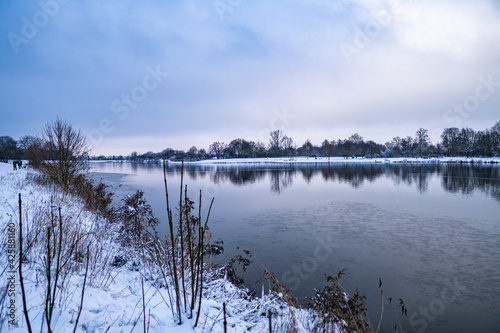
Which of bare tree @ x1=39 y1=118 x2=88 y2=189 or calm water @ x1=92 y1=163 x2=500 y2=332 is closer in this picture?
calm water @ x1=92 y1=163 x2=500 y2=332

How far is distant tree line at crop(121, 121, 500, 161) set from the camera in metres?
84.3

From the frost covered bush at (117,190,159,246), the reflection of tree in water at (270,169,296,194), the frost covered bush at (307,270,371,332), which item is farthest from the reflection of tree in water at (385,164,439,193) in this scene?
the frost covered bush at (117,190,159,246)

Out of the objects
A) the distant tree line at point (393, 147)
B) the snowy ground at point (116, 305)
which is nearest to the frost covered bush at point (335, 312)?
the snowy ground at point (116, 305)

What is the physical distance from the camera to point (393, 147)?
12912cm

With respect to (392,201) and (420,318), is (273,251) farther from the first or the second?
(392,201)

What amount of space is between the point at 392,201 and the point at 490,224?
593 cm

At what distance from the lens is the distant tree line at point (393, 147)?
84.3 meters

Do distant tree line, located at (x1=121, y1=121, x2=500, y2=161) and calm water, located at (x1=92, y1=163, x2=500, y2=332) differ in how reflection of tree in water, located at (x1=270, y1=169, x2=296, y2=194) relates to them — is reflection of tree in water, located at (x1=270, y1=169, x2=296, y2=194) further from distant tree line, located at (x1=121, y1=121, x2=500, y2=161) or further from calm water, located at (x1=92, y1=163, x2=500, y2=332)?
distant tree line, located at (x1=121, y1=121, x2=500, y2=161)

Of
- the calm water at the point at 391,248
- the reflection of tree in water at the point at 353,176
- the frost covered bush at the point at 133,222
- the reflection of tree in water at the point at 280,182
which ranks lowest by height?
the calm water at the point at 391,248

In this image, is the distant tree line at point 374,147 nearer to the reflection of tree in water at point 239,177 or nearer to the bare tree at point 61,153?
the reflection of tree in water at point 239,177

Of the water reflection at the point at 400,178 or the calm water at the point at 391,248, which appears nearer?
the calm water at the point at 391,248

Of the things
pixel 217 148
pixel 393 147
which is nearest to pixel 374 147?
pixel 393 147

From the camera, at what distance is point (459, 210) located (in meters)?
14.1

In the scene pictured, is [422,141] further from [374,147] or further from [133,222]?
[133,222]
